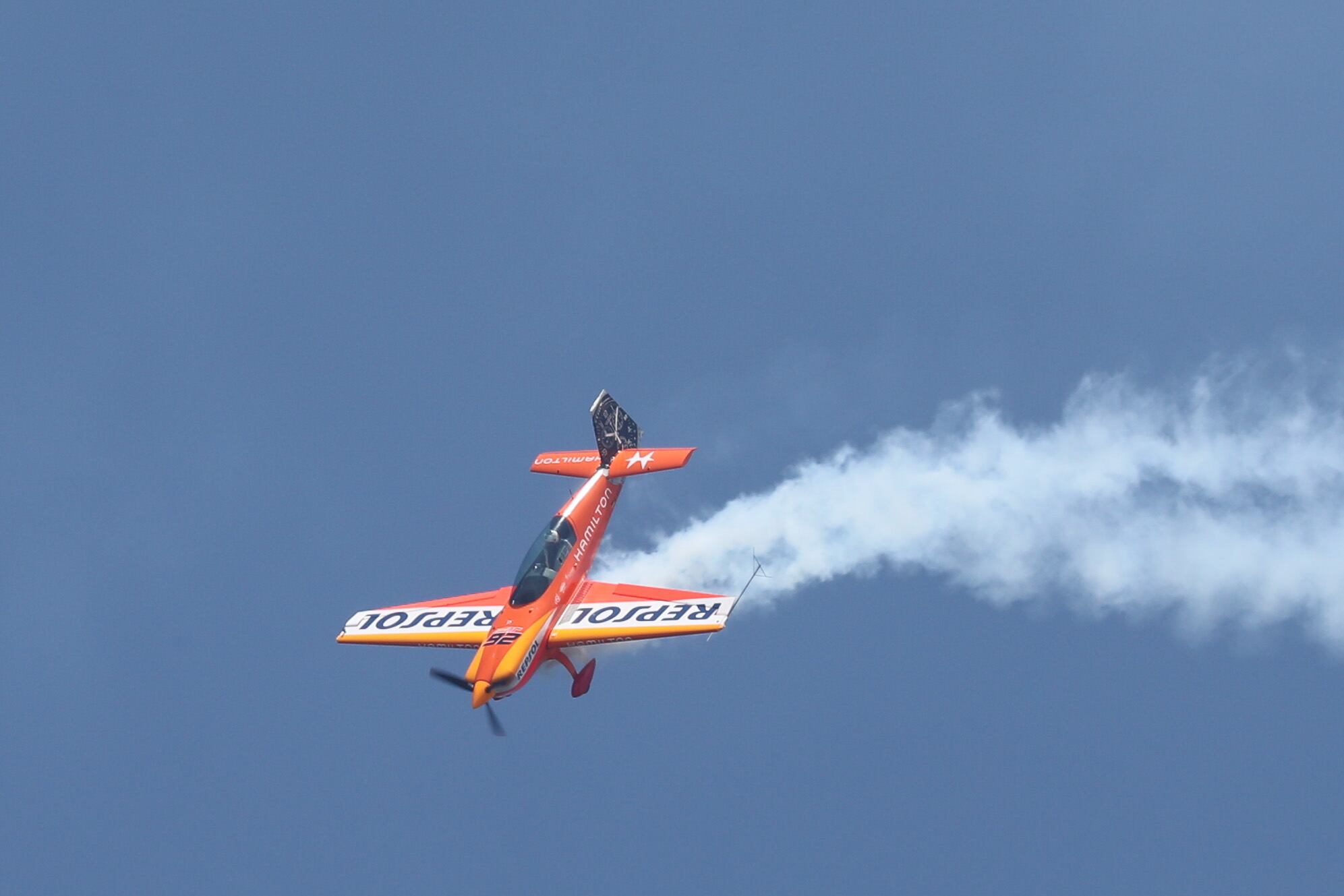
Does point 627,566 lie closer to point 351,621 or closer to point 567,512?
point 567,512

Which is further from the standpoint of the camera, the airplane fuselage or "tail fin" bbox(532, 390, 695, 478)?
"tail fin" bbox(532, 390, 695, 478)

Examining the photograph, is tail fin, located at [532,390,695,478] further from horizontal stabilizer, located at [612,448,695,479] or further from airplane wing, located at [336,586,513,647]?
airplane wing, located at [336,586,513,647]

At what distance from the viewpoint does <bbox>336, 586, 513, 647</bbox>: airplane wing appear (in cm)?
5447

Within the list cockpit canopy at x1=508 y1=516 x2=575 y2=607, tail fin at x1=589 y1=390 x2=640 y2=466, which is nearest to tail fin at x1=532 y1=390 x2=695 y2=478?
tail fin at x1=589 y1=390 x2=640 y2=466

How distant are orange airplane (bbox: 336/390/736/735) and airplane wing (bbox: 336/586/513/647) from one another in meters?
0.03

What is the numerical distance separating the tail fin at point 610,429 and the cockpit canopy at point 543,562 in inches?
174

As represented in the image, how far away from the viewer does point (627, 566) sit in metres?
58.0

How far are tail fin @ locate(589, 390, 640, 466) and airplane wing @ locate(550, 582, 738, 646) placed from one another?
614 centimetres

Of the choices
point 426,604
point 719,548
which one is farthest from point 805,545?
point 426,604

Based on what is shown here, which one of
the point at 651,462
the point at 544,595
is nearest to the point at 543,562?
the point at 544,595

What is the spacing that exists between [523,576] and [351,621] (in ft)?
19.0

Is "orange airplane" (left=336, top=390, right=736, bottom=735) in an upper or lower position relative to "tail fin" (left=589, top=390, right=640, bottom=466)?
lower

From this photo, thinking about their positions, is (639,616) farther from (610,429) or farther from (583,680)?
(610,429)

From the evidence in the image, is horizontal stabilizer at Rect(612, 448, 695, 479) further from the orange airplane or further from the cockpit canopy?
the cockpit canopy
